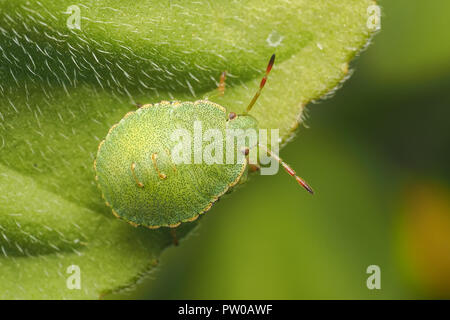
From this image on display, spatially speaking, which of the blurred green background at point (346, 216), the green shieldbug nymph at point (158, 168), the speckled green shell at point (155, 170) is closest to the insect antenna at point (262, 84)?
the green shieldbug nymph at point (158, 168)

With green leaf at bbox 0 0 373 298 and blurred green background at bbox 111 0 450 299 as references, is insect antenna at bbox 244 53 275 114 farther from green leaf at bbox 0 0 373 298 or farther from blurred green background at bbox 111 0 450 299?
blurred green background at bbox 111 0 450 299

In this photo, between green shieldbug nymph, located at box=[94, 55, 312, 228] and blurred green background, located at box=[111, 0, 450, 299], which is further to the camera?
blurred green background, located at box=[111, 0, 450, 299]

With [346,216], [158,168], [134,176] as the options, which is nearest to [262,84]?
[158,168]

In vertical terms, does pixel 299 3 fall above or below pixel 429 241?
above

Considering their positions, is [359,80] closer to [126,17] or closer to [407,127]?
[407,127]

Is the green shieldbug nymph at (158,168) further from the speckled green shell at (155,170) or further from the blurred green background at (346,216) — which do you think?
the blurred green background at (346,216)

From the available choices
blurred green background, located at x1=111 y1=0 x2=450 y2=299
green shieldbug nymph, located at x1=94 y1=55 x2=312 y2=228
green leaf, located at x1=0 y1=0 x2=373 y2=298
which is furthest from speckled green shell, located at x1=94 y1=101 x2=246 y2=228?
blurred green background, located at x1=111 y1=0 x2=450 y2=299

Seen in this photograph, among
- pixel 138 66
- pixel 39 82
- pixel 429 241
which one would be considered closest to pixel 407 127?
pixel 429 241
